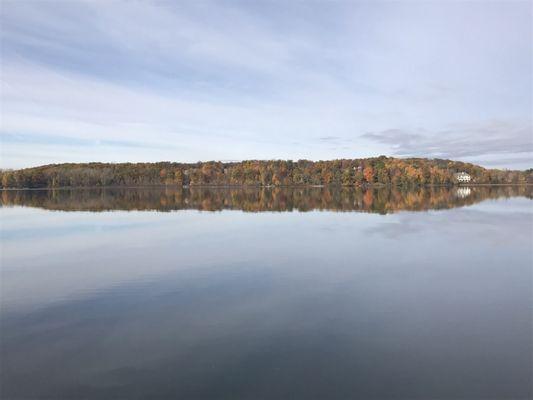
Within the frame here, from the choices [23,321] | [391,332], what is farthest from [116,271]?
[391,332]

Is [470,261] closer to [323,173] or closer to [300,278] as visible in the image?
[300,278]

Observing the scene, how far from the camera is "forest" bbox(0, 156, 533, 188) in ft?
363

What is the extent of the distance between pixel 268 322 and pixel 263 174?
12007 cm

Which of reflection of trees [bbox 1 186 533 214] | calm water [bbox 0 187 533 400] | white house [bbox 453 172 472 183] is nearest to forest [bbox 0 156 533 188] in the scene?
white house [bbox 453 172 472 183]

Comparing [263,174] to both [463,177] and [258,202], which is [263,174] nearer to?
[463,177]

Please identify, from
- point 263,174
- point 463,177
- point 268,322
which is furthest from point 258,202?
point 463,177

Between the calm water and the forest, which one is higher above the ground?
the forest

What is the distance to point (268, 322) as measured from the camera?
6953 millimetres

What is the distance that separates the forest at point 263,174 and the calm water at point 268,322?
103 m

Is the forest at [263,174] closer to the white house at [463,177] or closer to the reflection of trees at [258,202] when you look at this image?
the white house at [463,177]

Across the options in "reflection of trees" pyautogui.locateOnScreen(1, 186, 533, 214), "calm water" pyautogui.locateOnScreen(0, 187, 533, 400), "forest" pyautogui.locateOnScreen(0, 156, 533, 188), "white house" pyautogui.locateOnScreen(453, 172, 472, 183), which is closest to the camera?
"calm water" pyautogui.locateOnScreen(0, 187, 533, 400)

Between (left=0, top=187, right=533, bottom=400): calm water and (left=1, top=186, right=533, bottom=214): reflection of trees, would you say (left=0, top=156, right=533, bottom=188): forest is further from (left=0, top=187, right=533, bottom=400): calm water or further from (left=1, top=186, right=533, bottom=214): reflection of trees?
(left=0, top=187, right=533, bottom=400): calm water

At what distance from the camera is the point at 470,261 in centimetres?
1203

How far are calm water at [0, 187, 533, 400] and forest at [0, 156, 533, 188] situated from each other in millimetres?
102731
